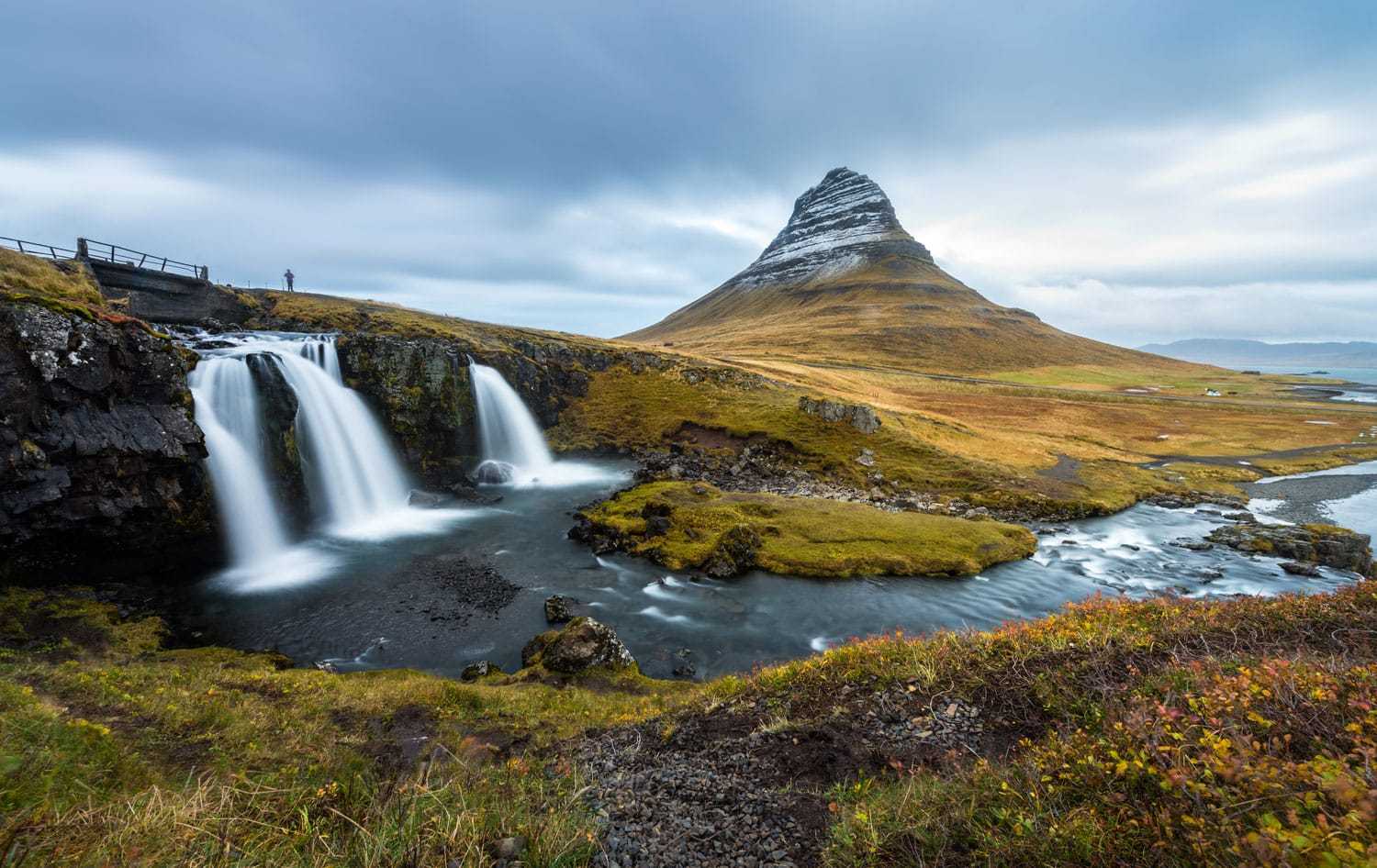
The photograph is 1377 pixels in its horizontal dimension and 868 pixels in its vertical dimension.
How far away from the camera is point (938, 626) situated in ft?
70.5

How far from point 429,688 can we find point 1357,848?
1627 cm

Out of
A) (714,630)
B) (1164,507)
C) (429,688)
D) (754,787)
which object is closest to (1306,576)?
(1164,507)

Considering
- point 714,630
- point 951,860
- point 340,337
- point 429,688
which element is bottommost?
point 714,630

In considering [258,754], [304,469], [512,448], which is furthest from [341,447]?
[258,754]

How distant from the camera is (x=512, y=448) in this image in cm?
5025

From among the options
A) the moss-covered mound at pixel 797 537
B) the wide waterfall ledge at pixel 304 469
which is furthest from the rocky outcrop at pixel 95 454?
the moss-covered mound at pixel 797 537

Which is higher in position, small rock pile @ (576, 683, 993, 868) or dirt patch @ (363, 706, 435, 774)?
small rock pile @ (576, 683, 993, 868)

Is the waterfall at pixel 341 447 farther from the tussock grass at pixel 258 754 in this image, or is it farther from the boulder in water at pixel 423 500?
the tussock grass at pixel 258 754

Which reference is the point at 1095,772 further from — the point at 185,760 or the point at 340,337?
the point at 340,337

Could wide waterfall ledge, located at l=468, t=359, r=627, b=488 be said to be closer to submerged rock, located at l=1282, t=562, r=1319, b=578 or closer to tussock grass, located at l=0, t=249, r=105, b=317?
tussock grass, located at l=0, t=249, r=105, b=317

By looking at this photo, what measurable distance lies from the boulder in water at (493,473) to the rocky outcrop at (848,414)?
28.2m

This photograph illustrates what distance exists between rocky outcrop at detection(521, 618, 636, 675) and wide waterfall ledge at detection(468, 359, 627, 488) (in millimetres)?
26080

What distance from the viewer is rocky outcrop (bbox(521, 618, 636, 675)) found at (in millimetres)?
16984

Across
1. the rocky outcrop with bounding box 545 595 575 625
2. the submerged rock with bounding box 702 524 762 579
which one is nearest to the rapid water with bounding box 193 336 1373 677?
the rocky outcrop with bounding box 545 595 575 625
